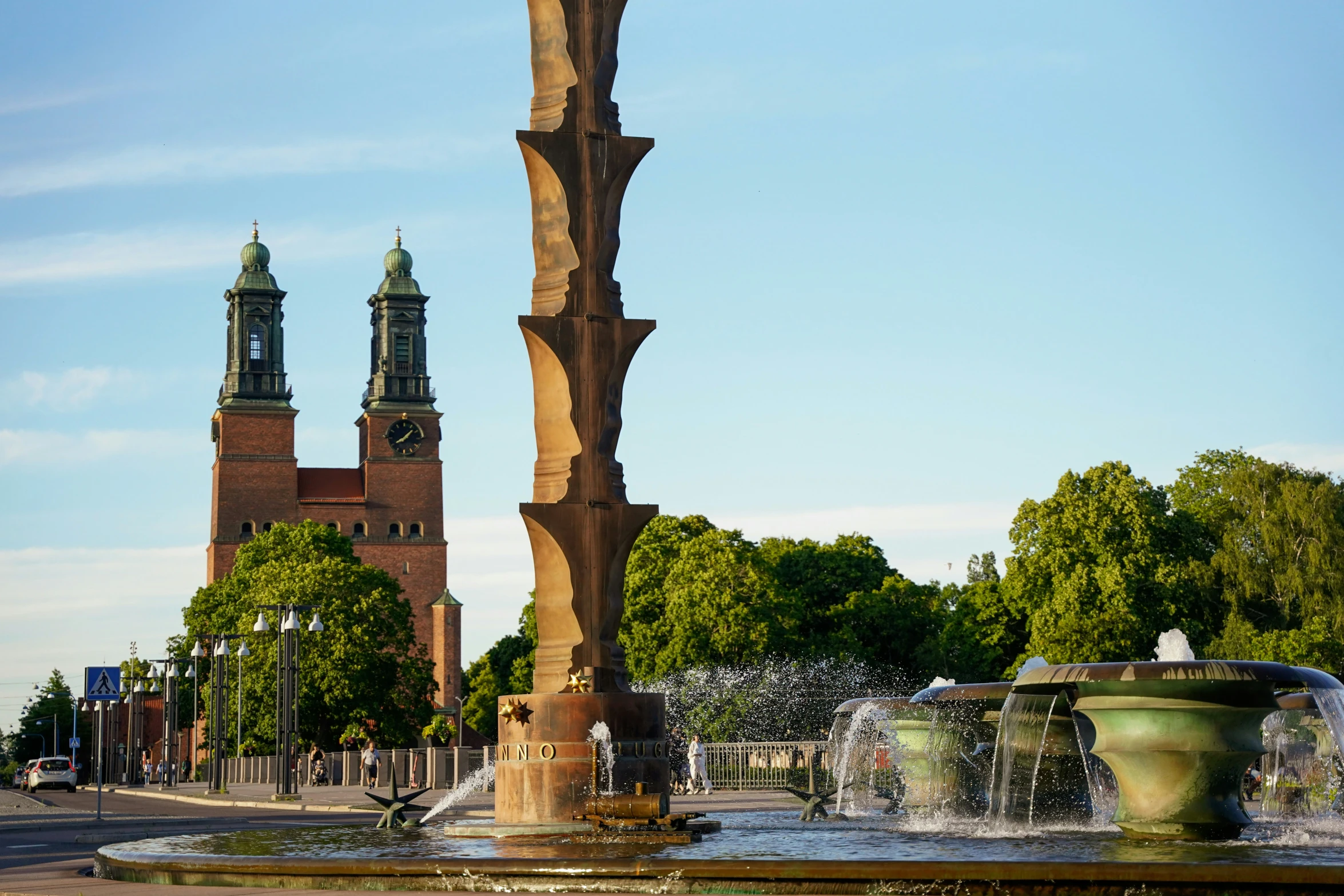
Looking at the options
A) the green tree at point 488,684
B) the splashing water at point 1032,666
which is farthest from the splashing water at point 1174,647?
the green tree at point 488,684

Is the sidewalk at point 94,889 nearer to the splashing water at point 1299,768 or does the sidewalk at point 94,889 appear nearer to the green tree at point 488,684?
the splashing water at point 1299,768

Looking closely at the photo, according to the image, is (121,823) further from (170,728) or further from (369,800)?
(170,728)

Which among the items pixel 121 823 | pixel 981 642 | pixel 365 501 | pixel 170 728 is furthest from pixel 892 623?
pixel 365 501

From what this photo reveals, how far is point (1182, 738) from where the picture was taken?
13953 mm

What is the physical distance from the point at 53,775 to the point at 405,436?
65436 millimetres

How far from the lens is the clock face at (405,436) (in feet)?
433

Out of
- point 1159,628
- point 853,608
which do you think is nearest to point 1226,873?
point 1159,628

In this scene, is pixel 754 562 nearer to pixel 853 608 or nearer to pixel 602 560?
pixel 853 608

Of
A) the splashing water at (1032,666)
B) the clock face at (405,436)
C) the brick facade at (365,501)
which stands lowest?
the splashing water at (1032,666)

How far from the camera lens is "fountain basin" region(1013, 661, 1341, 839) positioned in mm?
13883

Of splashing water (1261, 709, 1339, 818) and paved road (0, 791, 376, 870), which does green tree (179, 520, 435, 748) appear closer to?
paved road (0, 791, 376, 870)

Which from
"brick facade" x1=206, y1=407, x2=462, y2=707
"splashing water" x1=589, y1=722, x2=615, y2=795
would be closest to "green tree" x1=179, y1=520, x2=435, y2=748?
"brick facade" x1=206, y1=407, x2=462, y2=707

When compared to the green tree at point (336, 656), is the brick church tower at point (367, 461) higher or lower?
higher

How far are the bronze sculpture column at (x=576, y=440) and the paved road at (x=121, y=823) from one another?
4.60 metres
